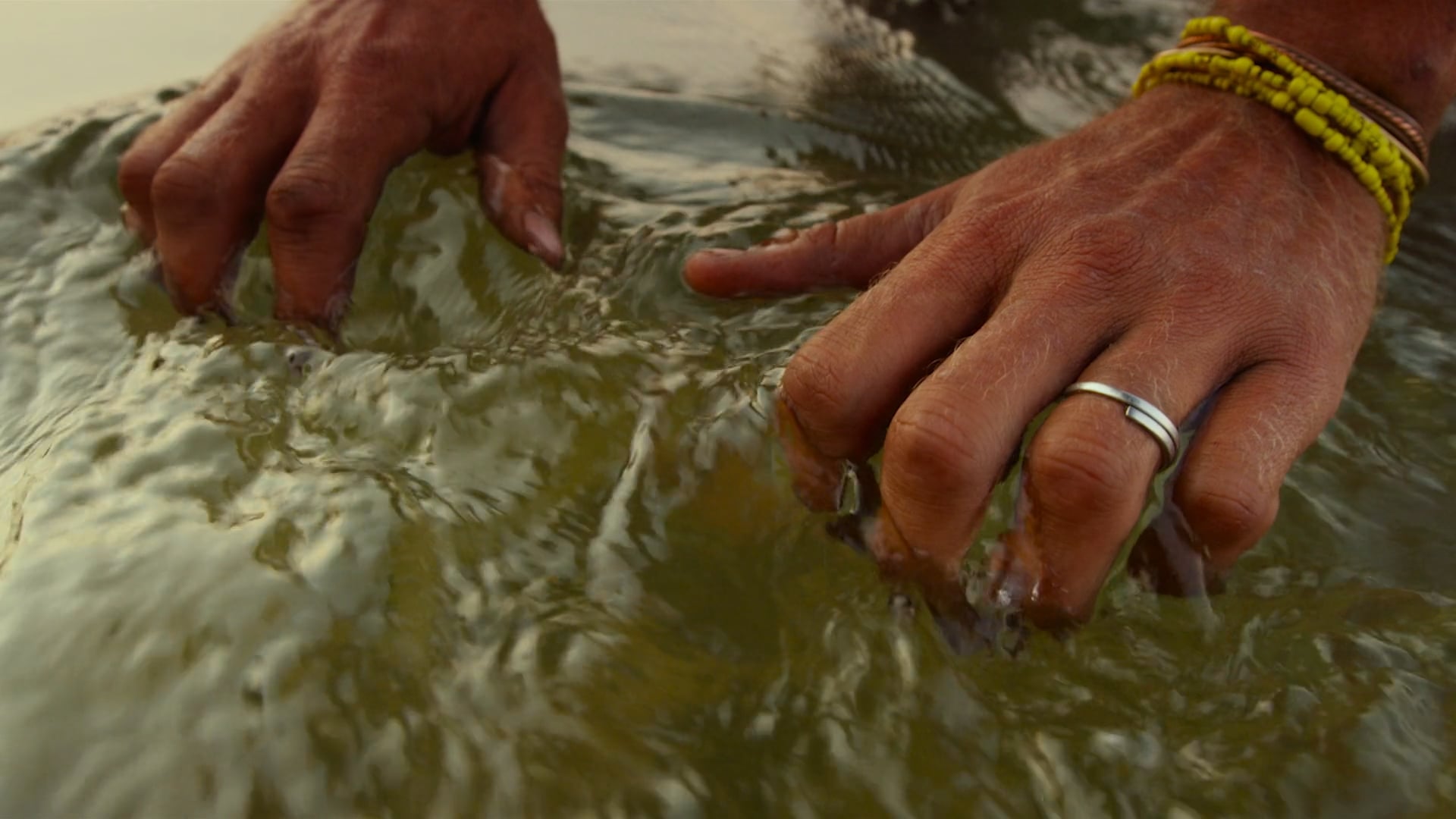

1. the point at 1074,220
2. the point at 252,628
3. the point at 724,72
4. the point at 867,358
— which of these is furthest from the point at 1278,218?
the point at 724,72

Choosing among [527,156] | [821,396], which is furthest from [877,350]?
[527,156]

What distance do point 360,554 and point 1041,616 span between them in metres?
0.79

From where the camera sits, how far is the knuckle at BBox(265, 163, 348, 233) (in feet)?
5.53

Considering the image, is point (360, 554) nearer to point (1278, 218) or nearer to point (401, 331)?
point (401, 331)

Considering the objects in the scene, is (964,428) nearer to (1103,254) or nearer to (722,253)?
(1103,254)

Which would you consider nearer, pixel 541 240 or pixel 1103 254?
pixel 1103 254

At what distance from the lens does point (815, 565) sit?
4.21 ft

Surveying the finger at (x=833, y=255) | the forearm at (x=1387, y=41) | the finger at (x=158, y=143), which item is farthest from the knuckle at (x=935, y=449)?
the finger at (x=158, y=143)

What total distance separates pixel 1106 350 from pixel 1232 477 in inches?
8.8

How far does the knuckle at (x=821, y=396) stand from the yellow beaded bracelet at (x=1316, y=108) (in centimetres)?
88

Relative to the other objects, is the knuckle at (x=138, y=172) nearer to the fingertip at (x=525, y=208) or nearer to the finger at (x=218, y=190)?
the finger at (x=218, y=190)

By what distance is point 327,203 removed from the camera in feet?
5.63

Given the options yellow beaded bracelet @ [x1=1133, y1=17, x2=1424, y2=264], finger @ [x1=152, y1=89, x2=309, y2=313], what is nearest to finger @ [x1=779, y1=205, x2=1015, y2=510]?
yellow beaded bracelet @ [x1=1133, y1=17, x2=1424, y2=264]

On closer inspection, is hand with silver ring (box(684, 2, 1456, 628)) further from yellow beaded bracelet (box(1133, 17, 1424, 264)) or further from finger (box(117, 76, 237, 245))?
finger (box(117, 76, 237, 245))
